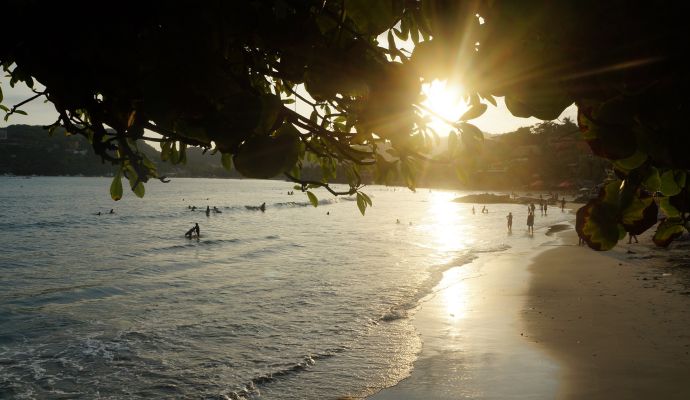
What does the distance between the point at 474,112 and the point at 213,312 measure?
16.6 metres

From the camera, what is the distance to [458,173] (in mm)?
1480

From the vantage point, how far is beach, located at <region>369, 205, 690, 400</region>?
9.18 metres

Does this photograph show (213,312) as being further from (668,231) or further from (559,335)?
(668,231)

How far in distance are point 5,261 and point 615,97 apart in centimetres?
3314

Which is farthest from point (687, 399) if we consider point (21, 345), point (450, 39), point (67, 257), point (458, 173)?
point (67, 257)

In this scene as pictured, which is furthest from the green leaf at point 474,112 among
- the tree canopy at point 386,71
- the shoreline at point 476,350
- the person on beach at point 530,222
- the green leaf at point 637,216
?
the person on beach at point 530,222

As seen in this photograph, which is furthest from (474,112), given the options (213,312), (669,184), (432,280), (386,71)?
(432,280)

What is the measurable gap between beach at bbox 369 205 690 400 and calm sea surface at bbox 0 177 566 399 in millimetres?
1056

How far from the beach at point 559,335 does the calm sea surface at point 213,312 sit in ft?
3.46

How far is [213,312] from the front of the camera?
16.3 meters

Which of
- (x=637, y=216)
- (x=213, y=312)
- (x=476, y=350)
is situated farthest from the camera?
(x=213, y=312)

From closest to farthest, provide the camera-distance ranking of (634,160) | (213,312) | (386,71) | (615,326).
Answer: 1. (634,160)
2. (386,71)
3. (615,326)
4. (213,312)

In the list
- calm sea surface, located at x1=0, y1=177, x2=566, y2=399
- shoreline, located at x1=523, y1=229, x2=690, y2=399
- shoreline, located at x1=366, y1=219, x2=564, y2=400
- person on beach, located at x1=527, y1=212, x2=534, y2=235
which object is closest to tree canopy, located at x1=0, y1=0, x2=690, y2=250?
shoreline, located at x1=366, y1=219, x2=564, y2=400

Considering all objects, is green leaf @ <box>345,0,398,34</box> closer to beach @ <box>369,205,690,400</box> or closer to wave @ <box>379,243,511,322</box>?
beach @ <box>369,205,690,400</box>
